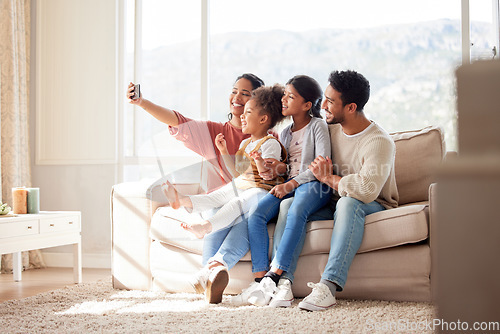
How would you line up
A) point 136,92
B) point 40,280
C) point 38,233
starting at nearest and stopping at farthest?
point 136,92
point 38,233
point 40,280

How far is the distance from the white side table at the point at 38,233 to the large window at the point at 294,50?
2.07 ft

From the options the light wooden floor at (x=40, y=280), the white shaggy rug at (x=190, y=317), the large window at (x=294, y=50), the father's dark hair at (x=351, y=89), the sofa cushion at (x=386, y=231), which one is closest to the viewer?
the white shaggy rug at (x=190, y=317)

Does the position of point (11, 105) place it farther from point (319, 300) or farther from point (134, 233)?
point (319, 300)

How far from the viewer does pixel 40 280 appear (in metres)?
3.00

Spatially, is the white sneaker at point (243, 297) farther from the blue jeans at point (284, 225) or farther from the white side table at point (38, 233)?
the white side table at point (38, 233)

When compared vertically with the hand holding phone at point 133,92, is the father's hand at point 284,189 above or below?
below

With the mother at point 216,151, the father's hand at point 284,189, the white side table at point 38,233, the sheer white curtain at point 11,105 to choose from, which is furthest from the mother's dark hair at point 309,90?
the sheer white curtain at point 11,105

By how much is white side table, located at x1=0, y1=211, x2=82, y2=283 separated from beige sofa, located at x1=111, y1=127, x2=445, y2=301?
38 centimetres

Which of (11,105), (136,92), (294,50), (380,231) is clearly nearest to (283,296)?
(380,231)

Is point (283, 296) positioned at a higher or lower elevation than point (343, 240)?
lower

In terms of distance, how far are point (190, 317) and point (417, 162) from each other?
4.28 feet

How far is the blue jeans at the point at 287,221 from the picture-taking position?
82.0 inches

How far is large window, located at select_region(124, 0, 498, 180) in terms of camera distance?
3.28 metres

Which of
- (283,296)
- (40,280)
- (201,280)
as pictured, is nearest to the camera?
(283,296)
